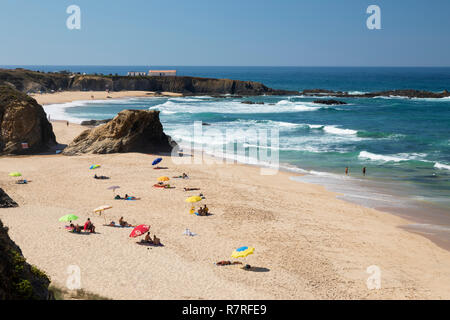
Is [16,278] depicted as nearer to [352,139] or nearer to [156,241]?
[156,241]

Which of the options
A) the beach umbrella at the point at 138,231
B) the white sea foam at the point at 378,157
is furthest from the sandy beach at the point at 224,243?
the white sea foam at the point at 378,157

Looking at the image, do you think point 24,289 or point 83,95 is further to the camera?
point 83,95

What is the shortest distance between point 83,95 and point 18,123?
185ft

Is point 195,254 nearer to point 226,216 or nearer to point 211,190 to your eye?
point 226,216

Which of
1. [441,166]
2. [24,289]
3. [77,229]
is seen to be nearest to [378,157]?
[441,166]

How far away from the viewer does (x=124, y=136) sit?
30.7m

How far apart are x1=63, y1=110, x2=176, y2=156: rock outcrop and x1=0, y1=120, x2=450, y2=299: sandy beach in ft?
19.8

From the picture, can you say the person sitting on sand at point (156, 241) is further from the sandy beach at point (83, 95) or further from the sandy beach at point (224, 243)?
the sandy beach at point (83, 95)

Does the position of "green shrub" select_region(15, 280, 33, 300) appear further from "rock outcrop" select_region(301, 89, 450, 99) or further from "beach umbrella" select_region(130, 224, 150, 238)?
"rock outcrop" select_region(301, 89, 450, 99)

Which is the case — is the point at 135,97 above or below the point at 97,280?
above

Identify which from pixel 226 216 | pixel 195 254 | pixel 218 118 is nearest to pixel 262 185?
pixel 226 216

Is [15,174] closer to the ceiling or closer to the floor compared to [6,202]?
closer to the ceiling
